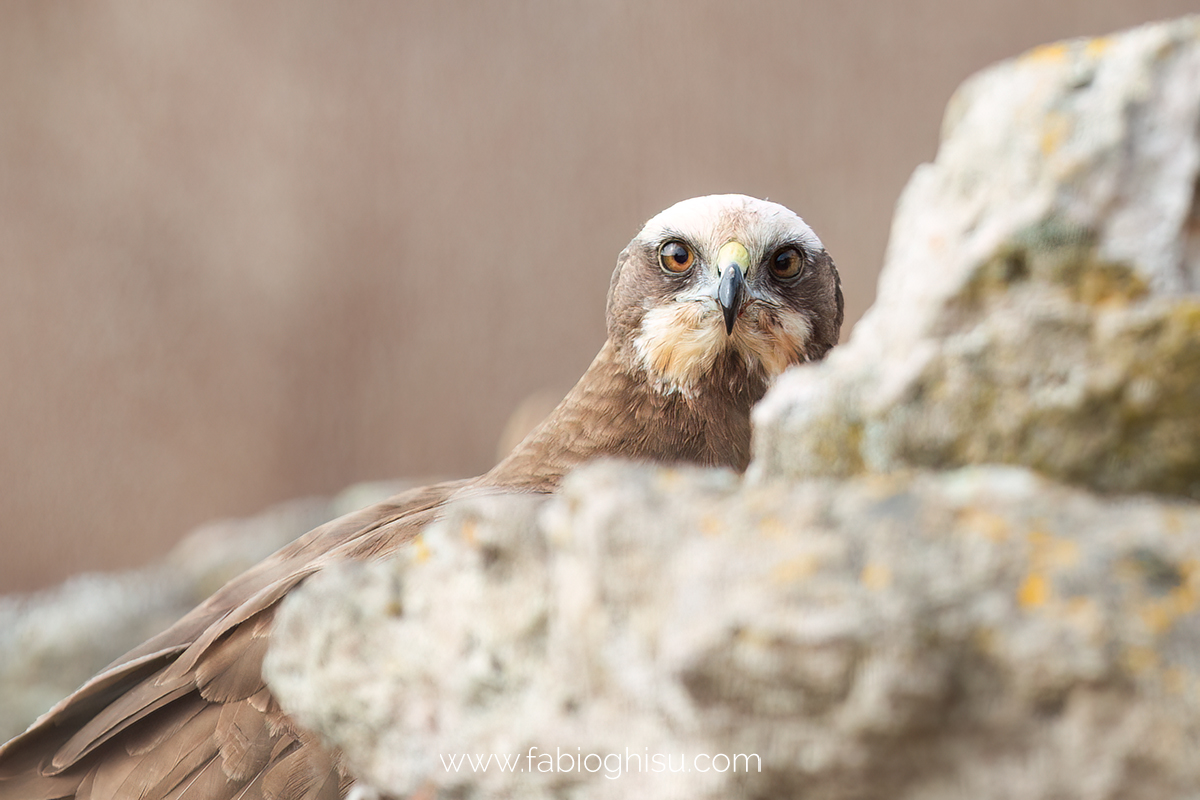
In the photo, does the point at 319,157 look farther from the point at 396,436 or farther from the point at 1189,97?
the point at 1189,97

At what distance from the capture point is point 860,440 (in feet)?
3.14

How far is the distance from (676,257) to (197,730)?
1.24 meters

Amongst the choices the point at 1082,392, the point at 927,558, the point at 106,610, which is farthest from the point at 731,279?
the point at 106,610

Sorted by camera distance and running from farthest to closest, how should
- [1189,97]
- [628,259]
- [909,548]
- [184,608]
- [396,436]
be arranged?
[396,436]
[184,608]
[628,259]
[1189,97]
[909,548]

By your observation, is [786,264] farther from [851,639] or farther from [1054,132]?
[851,639]

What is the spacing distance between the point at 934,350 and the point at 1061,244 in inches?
5.6

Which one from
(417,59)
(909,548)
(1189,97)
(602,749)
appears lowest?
(602,749)

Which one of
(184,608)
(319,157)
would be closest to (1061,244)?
(184,608)

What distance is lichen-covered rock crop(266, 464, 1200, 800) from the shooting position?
2.42 feet

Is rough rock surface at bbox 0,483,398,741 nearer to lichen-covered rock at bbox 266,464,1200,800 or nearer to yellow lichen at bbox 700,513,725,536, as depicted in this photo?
lichen-covered rock at bbox 266,464,1200,800

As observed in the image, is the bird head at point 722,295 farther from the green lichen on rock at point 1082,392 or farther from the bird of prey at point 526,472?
the green lichen on rock at point 1082,392

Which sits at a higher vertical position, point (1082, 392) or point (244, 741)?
point (1082, 392)

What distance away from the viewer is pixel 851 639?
0.75m

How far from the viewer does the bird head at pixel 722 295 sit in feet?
6.44
